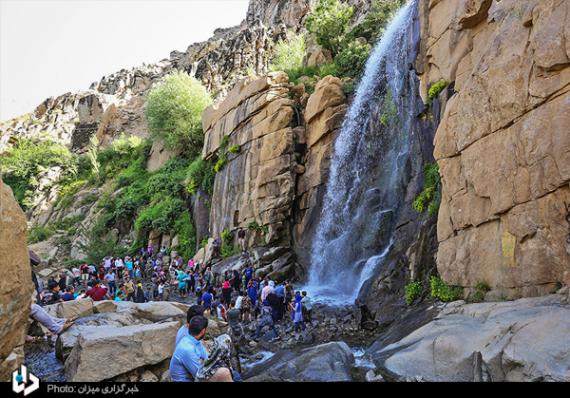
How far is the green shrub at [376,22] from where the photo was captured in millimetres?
33319

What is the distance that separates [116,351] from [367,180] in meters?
Answer: 16.4

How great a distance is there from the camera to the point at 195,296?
2409 centimetres

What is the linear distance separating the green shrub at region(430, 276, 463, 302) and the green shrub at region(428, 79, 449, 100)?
724 cm

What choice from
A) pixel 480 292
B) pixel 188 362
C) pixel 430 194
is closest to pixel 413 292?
pixel 480 292

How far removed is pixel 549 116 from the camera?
10.2 meters

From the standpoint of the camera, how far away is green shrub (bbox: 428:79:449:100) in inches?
629

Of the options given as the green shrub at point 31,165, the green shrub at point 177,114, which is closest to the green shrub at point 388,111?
the green shrub at point 177,114

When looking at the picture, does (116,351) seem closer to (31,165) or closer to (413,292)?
(413,292)

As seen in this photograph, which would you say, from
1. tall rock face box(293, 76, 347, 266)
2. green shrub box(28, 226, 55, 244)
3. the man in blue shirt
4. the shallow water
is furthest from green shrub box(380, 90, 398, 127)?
green shrub box(28, 226, 55, 244)

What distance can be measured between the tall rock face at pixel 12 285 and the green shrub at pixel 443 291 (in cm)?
1062

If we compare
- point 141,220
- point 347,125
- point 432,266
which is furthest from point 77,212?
point 432,266

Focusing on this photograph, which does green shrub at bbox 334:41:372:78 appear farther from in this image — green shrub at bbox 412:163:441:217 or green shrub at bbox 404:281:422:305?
green shrub at bbox 404:281:422:305

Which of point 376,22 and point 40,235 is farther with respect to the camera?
point 40,235

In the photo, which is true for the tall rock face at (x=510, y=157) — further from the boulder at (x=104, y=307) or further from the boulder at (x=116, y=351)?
the boulder at (x=104, y=307)
